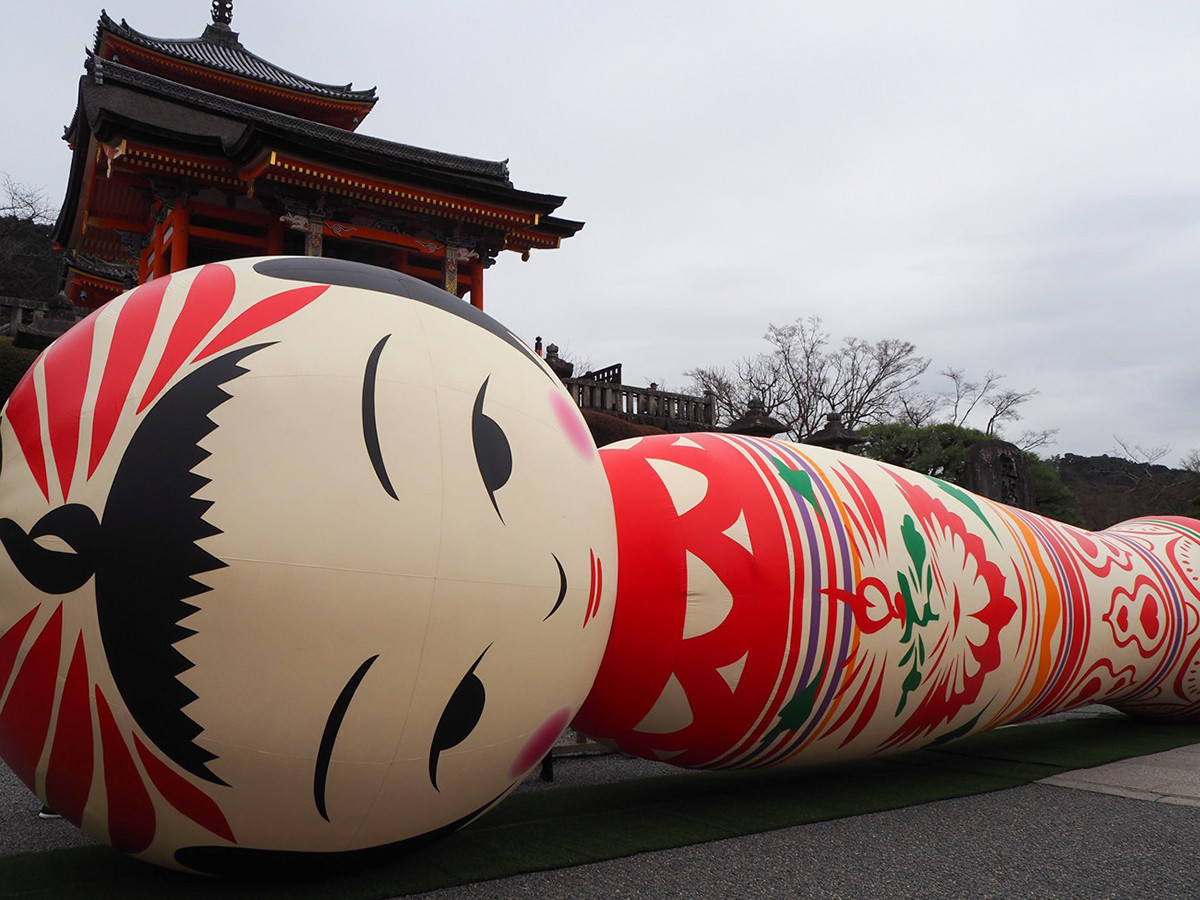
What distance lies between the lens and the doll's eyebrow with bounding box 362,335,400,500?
2.61 metres

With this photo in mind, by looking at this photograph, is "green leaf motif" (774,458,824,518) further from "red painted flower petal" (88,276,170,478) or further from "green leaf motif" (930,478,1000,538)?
"red painted flower petal" (88,276,170,478)

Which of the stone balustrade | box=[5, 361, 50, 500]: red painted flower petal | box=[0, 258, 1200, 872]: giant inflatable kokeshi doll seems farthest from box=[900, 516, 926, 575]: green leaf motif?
the stone balustrade

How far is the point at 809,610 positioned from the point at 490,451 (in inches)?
69.4

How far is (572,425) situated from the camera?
3.31 m

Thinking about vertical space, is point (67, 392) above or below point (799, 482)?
above

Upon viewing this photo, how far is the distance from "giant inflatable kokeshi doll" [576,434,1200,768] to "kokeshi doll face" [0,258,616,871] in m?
0.79

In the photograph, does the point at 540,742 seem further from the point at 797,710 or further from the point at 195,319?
the point at 195,319

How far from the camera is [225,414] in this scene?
2.57m

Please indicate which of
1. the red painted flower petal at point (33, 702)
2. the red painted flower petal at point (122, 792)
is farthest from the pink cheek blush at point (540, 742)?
the red painted flower petal at point (33, 702)

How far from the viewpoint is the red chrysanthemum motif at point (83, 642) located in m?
2.52

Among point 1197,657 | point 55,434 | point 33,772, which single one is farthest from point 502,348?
point 1197,657

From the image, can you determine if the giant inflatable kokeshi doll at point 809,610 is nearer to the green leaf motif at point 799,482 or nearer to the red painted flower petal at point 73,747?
the green leaf motif at point 799,482

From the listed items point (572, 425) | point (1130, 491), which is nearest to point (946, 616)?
point (572, 425)

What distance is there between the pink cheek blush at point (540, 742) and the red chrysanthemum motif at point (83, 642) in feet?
3.01
